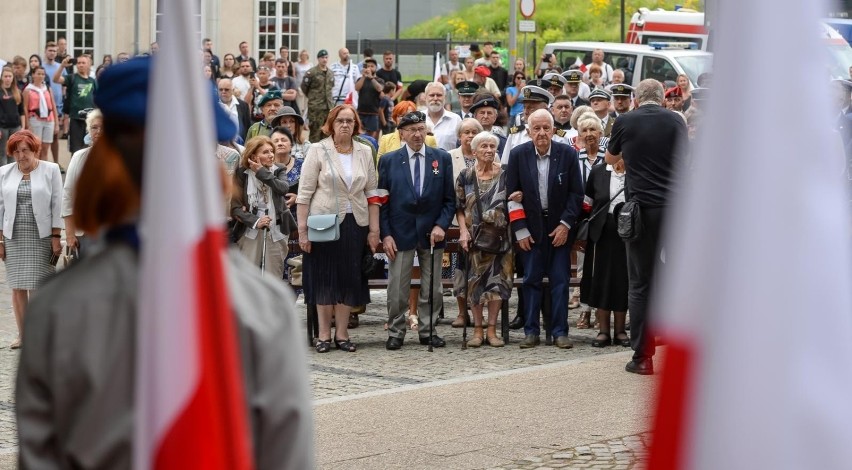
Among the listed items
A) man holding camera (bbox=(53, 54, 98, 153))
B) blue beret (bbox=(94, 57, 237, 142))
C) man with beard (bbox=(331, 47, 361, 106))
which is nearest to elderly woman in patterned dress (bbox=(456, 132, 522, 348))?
blue beret (bbox=(94, 57, 237, 142))

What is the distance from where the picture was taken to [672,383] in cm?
186

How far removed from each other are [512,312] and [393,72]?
15.5 meters

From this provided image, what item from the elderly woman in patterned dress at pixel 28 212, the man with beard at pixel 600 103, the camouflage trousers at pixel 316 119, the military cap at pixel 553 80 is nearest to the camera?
the elderly woman in patterned dress at pixel 28 212

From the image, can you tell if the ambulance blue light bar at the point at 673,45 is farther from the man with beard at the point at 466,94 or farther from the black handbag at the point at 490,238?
the black handbag at the point at 490,238

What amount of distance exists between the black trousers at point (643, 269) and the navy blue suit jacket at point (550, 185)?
1.33 meters

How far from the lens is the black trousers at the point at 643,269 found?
1014cm

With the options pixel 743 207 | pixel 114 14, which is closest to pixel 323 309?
pixel 743 207

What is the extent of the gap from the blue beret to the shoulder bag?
337 inches

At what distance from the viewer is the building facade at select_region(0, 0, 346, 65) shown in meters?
33.1

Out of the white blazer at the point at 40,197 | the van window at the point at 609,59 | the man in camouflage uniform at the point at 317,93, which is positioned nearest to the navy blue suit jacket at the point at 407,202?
the white blazer at the point at 40,197

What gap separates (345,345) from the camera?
11.5m

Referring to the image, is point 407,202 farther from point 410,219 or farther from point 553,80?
point 553,80

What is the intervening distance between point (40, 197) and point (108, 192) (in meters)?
8.91

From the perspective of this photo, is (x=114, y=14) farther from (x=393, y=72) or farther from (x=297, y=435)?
(x=297, y=435)
